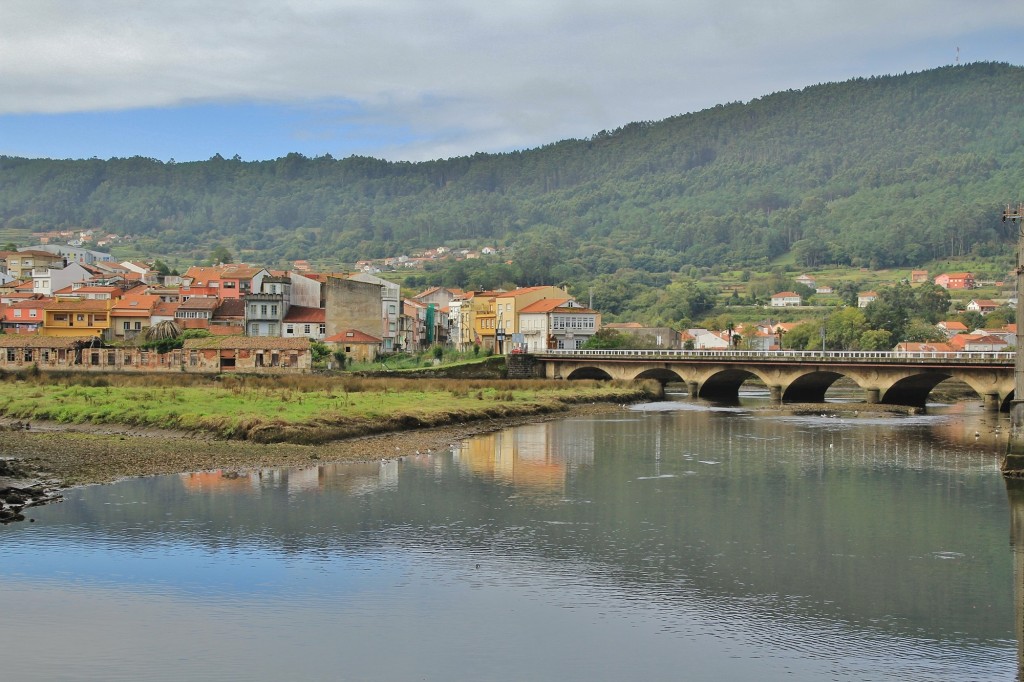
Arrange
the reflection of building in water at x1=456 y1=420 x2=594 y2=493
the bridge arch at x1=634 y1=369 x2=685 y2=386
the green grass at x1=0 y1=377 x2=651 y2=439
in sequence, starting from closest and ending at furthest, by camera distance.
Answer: the reflection of building in water at x1=456 y1=420 x2=594 y2=493
the green grass at x1=0 y1=377 x2=651 y2=439
the bridge arch at x1=634 y1=369 x2=685 y2=386

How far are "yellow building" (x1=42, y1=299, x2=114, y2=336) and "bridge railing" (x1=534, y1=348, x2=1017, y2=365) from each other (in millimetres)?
30852

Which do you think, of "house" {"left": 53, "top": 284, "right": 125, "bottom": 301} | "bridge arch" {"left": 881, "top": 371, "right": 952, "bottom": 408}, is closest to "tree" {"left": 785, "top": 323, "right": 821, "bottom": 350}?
"bridge arch" {"left": 881, "top": 371, "right": 952, "bottom": 408}

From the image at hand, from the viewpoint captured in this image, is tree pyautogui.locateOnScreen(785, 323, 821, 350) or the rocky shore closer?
the rocky shore

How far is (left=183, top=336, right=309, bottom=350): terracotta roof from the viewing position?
234ft

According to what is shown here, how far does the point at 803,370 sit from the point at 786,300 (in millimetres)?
97260

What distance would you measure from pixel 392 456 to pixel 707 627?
19.4 metres

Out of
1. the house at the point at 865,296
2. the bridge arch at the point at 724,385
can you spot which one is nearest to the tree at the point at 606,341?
the bridge arch at the point at 724,385

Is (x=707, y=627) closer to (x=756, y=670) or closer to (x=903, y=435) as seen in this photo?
(x=756, y=670)

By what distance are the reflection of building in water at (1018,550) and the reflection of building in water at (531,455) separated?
452 inches

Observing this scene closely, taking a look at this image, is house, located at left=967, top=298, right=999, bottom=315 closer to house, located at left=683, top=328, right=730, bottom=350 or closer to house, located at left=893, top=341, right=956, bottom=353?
house, located at left=683, top=328, right=730, bottom=350

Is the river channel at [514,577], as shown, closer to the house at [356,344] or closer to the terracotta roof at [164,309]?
the house at [356,344]

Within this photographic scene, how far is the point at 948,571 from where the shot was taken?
870 inches

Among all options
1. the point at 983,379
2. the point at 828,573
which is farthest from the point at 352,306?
the point at 828,573

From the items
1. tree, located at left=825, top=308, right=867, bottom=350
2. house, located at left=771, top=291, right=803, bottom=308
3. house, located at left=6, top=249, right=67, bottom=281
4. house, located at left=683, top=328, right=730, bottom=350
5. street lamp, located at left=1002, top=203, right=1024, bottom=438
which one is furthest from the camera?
house, located at left=771, top=291, right=803, bottom=308
